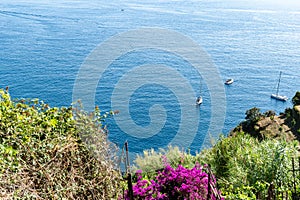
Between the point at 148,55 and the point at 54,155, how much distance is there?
111 feet

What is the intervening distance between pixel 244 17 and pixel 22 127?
6162 centimetres

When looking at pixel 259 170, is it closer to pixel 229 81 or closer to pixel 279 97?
pixel 279 97

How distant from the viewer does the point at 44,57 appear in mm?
33719

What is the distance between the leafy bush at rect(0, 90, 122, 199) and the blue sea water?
62.2 feet

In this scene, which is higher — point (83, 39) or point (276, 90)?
point (83, 39)

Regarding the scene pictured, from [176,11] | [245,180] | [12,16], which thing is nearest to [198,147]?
[245,180]

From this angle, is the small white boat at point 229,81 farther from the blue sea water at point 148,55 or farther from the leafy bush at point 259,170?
the leafy bush at point 259,170

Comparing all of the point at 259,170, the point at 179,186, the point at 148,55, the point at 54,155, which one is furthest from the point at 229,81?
the point at 54,155

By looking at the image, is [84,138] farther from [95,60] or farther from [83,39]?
[83,39]

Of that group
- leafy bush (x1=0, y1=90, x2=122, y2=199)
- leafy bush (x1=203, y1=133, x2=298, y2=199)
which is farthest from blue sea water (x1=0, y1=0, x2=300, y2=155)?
leafy bush (x1=0, y1=90, x2=122, y2=199)

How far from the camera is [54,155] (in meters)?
2.36

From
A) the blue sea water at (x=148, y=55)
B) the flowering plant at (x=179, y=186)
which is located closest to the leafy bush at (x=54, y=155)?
the flowering plant at (x=179, y=186)

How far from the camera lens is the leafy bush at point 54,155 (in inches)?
81.7

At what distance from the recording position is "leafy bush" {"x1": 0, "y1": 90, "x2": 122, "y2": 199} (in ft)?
6.81
